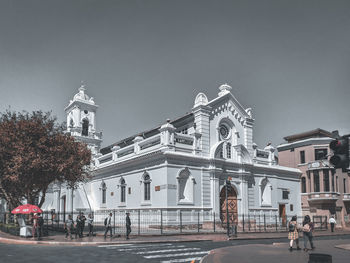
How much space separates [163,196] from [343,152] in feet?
69.4

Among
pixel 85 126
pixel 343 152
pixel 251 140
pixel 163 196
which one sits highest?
pixel 85 126

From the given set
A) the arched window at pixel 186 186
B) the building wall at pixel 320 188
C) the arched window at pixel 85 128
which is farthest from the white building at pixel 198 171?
the arched window at pixel 85 128

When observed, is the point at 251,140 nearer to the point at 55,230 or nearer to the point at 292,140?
the point at 292,140

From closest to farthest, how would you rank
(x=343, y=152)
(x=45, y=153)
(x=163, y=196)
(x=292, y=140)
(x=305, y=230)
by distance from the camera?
(x=343, y=152) → (x=305, y=230) → (x=45, y=153) → (x=163, y=196) → (x=292, y=140)

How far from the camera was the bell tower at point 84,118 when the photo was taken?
1762 inches

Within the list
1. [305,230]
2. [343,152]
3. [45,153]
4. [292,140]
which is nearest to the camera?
[343,152]

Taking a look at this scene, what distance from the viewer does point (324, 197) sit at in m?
44.2

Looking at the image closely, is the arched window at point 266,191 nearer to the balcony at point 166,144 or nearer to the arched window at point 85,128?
the balcony at point 166,144

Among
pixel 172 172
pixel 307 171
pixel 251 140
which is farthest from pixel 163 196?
pixel 307 171

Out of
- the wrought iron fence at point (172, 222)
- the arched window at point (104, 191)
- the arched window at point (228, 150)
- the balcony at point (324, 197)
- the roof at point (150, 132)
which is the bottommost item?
the wrought iron fence at point (172, 222)

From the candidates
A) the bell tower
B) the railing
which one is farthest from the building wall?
the bell tower

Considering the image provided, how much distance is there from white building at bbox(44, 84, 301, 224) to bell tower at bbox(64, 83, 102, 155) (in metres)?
5.60

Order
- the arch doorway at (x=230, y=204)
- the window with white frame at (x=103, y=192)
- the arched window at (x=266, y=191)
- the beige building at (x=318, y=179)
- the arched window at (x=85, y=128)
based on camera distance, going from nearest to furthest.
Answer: the arch doorway at (x=230, y=204), the arched window at (x=266, y=191), the window with white frame at (x=103, y=192), the beige building at (x=318, y=179), the arched window at (x=85, y=128)

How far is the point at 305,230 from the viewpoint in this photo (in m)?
16.3
